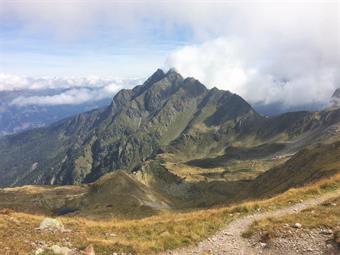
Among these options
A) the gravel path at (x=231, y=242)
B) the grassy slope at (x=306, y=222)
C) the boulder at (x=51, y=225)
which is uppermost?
the boulder at (x=51, y=225)

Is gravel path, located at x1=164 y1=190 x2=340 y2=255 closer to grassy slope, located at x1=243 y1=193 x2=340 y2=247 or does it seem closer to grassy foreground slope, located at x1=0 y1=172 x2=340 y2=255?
grassy foreground slope, located at x1=0 y1=172 x2=340 y2=255

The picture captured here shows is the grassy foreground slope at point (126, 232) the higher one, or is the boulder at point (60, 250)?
the boulder at point (60, 250)


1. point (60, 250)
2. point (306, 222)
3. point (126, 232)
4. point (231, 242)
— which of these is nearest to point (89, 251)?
point (60, 250)

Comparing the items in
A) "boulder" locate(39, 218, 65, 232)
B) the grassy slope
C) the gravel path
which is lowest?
the gravel path

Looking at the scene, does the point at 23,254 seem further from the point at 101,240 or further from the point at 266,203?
the point at 266,203

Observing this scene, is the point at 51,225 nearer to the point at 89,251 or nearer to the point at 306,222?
the point at 89,251

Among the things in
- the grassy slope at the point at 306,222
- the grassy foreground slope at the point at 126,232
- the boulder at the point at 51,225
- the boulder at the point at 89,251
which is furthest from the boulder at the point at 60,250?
the grassy slope at the point at 306,222

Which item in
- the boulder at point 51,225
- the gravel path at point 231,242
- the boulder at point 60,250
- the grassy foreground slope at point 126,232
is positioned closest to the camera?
the boulder at point 60,250

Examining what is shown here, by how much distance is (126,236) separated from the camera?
31.6 meters

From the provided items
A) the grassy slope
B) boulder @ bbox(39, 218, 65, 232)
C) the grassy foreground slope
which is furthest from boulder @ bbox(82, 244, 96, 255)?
the grassy slope

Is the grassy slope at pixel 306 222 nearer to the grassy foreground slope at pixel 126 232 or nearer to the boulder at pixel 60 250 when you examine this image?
the grassy foreground slope at pixel 126 232

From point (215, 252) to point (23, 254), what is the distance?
11.9 metres

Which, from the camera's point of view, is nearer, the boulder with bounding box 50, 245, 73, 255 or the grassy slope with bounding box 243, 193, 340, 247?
the boulder with bounding box 50, 245, 73, 255

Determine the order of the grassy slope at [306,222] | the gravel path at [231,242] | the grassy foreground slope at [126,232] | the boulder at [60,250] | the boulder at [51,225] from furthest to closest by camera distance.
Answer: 1. the boulder at [51,225]
2. the grassy slope at [306,222]
3. the gravel path at [231,242]
4. the grassy foreground slope at [126,232]
5. the boulder at [60,250]
